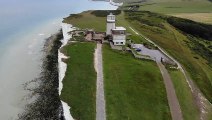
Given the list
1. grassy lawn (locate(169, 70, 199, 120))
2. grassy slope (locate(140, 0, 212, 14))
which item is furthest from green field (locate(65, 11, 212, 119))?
grassy slope (locate(140, 0, 212, 14))

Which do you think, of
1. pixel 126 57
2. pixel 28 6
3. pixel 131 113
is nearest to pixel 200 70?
pixel 126 57

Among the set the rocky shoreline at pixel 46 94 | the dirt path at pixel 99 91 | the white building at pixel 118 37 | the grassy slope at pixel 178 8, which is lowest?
the grassy slope at pixel 178 8

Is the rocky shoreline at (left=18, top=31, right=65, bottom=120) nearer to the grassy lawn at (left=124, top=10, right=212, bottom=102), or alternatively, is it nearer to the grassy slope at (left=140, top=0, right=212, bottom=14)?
the grassy lawn at (left=124, top=10, right=212, bottom=102)

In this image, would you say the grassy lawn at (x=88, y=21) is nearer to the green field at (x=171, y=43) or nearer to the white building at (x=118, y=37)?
the green field at (x=171, y=43)

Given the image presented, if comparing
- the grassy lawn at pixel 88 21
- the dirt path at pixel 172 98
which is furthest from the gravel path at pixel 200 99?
the grassy lawn at pixel 88 21

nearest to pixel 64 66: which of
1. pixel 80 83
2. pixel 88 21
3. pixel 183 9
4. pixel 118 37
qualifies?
pixel 80 83
